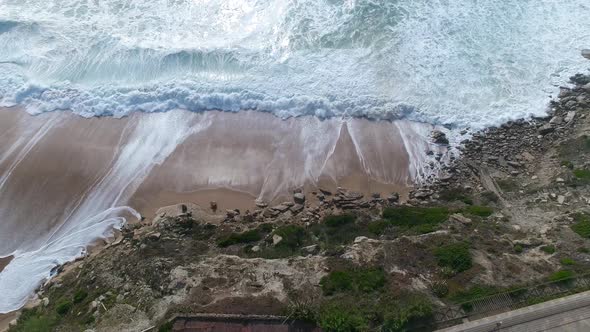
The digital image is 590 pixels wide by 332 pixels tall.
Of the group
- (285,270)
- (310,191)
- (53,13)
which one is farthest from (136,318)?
(53,13)

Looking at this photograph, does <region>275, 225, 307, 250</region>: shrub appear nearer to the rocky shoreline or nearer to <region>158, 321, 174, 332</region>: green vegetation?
the rocky shoreline

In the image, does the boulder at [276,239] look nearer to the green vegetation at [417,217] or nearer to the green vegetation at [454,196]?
the green vegetation at [417,217]

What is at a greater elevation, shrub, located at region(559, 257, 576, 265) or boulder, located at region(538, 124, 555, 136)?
boulder, located at region(538, 124, 555, 136)

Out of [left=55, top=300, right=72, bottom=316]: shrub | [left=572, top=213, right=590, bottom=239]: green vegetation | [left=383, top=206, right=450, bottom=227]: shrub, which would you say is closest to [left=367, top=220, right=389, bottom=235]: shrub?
→ [left=383, top=206, right=450, bottom=227]: shrub

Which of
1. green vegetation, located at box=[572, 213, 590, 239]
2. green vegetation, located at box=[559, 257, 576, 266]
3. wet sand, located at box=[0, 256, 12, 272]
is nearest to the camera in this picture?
green vegetation, located at box=[559, 257, 576, 266]

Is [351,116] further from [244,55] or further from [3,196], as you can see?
[3,196]

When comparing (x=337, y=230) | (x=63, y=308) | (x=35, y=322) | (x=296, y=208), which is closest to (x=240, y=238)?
(x=296, y=208)

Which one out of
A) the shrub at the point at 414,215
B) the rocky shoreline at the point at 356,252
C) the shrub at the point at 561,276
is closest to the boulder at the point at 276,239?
the rocky shoreline at the point at 356,252
